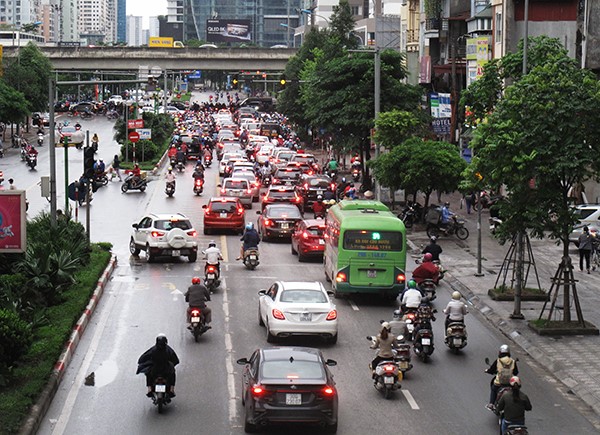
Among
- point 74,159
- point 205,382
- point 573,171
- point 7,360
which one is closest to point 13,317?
point 7,360

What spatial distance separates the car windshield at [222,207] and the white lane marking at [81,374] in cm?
1540

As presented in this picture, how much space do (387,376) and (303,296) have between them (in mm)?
5018

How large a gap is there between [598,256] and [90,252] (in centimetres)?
1651

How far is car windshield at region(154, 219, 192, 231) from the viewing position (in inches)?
1508

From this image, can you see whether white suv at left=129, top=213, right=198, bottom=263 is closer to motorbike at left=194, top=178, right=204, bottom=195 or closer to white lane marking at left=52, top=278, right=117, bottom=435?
white lane marking at left=52, top=278, right=117, bottom=435

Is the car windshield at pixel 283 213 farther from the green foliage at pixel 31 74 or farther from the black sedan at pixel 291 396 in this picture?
the green foliage at pixel 31 74

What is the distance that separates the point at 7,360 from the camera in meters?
20.5

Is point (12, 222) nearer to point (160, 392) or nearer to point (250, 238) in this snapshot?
point (160, 392)

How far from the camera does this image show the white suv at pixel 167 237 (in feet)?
125

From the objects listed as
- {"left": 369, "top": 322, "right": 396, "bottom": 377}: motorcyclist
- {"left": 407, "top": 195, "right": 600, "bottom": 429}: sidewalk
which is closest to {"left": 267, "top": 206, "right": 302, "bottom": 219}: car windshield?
{"left": 407, "top": 195, "right": 600, "bottom": 429}: sidewalk

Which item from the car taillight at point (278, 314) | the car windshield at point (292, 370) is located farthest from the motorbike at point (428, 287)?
the car windshield at point (292, 370)

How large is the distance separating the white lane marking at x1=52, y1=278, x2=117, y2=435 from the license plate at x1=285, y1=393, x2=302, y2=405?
11.9 ft

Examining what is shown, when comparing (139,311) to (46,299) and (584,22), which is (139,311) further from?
(584,22)

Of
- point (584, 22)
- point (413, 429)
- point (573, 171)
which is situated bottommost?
point (413, 429)
